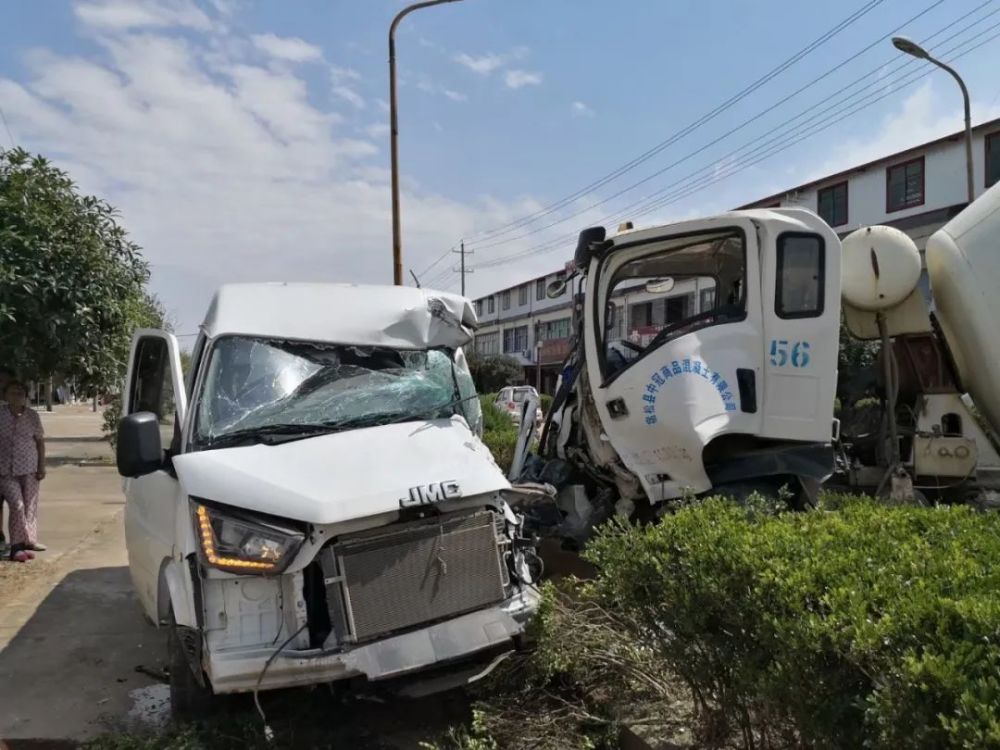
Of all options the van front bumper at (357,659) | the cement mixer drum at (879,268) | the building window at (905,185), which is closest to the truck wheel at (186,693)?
the van front bumper at (357,659)

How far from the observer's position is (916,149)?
82.1 ft

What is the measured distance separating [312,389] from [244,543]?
4.22 ft

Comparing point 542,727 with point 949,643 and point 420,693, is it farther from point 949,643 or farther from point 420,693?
point 949,643

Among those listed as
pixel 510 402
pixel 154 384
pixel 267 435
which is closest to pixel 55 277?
pixel 154 384

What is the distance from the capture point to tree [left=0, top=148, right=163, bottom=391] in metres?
7.15

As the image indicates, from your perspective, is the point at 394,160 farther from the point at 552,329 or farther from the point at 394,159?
the point at 552,329

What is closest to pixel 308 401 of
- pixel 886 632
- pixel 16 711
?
pixel 16 711

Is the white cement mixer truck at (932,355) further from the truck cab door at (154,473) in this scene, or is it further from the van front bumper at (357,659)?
the truck cab door at (154,473)

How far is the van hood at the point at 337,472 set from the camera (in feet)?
11.7

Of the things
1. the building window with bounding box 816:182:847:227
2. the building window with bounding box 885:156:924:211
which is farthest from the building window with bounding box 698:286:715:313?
the building window with bounding box 816:182:847:227

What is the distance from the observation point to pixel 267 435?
4.22 meters

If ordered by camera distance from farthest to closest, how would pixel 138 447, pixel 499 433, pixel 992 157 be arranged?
pixel 992 157 < pixel 499 433 < pixel 138 447

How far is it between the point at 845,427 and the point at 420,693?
4.76m

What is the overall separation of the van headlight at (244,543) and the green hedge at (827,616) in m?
1.44
